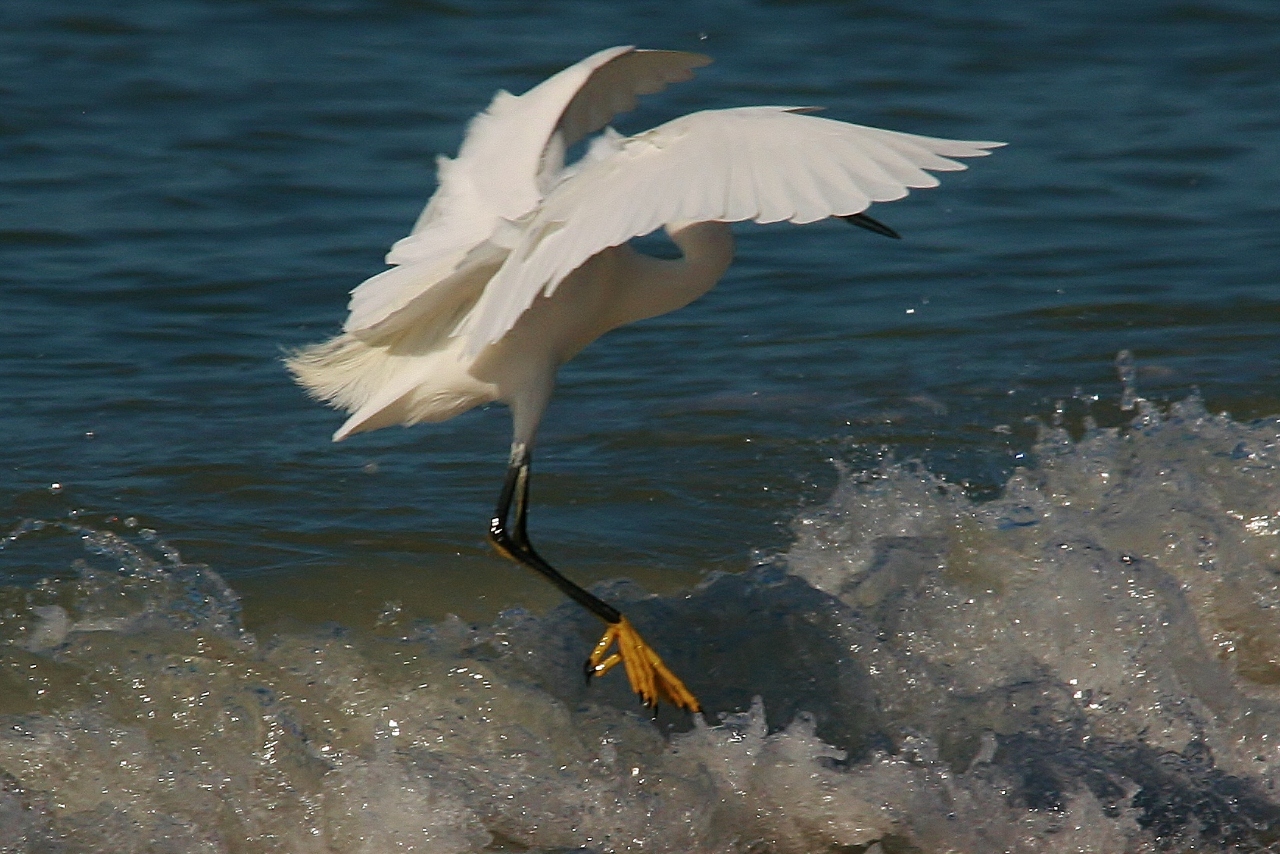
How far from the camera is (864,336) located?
6.77 meters

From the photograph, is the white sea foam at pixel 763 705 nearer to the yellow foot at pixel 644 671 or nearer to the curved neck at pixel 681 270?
the yellow foot at pixel 644 671

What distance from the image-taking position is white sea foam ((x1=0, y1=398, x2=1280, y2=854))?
3758mm

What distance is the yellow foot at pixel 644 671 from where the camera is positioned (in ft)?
13.7

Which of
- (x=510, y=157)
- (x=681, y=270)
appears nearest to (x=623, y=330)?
(x=510, y=157)

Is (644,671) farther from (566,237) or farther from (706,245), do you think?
(566,237)

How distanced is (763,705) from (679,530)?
984mm

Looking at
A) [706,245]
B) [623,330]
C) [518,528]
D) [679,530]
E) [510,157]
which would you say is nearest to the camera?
[706,245]

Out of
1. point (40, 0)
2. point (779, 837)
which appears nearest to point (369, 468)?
point (779, 837)

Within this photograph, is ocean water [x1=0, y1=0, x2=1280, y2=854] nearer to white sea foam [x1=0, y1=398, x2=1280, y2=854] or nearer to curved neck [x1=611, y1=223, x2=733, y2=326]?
white sea foam [x1=0, y1=398, x2=1280, y2=854]

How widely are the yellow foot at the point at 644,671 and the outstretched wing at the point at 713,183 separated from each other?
3.20 ft

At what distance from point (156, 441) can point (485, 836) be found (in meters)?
2.37

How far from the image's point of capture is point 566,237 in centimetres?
344

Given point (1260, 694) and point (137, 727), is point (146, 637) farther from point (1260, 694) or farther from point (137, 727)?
point (1260, 694)

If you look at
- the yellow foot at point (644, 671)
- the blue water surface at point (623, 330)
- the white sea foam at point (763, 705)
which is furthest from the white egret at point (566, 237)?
the blue water surface at point (623, 330)
